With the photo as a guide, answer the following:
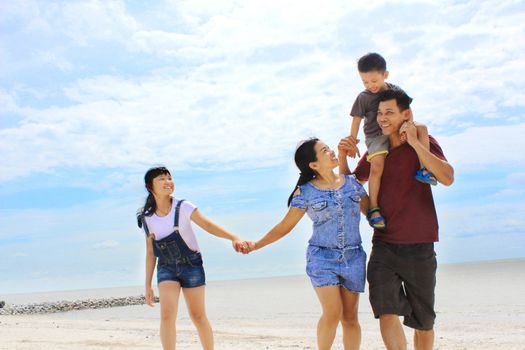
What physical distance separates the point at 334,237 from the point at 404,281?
0.61 m

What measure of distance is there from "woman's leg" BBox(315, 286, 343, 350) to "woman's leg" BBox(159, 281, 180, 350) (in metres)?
1.33

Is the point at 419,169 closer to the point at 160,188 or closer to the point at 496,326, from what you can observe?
the point at 160,188

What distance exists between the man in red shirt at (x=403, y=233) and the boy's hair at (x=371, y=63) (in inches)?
10.2

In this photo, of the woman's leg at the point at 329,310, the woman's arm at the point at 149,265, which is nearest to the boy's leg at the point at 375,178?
the woman's leg at the point at 329,310

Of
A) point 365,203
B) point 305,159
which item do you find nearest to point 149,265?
point 305,159

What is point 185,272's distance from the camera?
5035 mm

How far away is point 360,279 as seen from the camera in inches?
167

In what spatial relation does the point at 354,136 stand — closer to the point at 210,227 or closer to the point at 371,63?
the point at 371,63

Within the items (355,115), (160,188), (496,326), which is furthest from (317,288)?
(496,326)

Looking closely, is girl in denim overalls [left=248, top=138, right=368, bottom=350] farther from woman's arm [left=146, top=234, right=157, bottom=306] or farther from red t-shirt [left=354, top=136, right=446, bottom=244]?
woman's arm [left=146, top=234, right=157, bottom=306]

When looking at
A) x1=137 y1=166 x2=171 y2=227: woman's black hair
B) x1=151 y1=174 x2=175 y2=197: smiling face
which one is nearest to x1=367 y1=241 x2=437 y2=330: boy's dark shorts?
x1=151 y1=174 x2=175 y2=197: smiling face

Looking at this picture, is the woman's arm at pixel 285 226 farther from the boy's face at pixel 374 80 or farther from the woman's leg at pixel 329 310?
the boy's face at pixel 374 80

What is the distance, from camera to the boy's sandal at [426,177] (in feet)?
13.8

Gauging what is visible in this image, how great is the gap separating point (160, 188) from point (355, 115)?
1.72 metres
